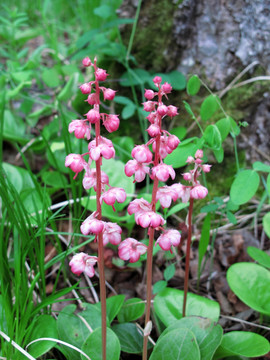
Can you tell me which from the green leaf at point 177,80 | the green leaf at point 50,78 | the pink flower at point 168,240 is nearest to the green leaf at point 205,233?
the pink flower at point 168,240

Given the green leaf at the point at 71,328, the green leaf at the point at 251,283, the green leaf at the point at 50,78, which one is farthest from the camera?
the green leaf at the point at 50,78

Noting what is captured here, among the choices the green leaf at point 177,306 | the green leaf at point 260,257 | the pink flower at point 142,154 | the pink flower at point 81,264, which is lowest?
the green leaf at point 177,306

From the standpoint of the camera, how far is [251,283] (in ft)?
5.03

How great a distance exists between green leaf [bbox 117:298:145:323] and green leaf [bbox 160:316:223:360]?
0.65ft

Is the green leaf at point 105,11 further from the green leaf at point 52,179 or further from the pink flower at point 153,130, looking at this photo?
the pink flower at point 153,130

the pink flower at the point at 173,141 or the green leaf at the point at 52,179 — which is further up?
the pink flower at the point at 173,141

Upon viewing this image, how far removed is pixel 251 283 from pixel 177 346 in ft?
1.51

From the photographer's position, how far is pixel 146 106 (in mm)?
1002

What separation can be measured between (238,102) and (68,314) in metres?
1.45

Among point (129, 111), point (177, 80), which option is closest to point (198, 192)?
point (129, 111)

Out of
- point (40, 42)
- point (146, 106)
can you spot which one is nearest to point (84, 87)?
point (146, 106)

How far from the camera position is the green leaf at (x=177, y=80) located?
216 centimetres

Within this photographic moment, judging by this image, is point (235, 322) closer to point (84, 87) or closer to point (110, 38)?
point (84, 87)

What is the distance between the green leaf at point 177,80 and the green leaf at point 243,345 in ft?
4.44
